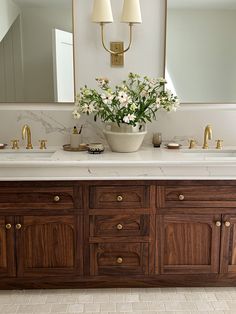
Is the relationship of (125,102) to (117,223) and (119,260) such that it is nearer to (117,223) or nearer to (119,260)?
(117,223)

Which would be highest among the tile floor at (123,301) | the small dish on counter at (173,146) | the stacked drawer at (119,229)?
the small dish on counter at (173,146)

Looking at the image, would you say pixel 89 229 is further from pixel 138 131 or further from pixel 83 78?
pixel 83 78

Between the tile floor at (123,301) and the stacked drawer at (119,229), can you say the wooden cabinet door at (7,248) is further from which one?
the stacked drawer at (119,229)

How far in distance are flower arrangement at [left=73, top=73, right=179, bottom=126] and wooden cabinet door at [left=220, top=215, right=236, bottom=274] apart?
802 millimetres

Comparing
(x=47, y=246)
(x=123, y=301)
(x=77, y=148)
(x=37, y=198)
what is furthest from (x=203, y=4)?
(x=123, y=301)

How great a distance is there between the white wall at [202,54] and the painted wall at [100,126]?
9 centimetres

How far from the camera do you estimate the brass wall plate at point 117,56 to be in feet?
8.29

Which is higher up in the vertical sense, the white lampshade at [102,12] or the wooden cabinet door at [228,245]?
the white lampshade at [102,12]

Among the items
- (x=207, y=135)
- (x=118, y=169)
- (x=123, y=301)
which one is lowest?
(x=123, y=301)

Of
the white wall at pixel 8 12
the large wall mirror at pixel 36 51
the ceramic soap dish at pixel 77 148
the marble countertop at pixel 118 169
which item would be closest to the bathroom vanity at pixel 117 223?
the marble countertop at pixel 118 169

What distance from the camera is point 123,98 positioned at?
2.26 m

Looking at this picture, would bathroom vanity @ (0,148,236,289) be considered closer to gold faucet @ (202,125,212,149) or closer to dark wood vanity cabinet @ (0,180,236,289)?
dark wood vanity cabinet @ (0,180,236,289)

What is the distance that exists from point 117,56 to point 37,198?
113 centimetres

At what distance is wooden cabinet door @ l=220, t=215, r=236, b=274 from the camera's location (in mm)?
2197
